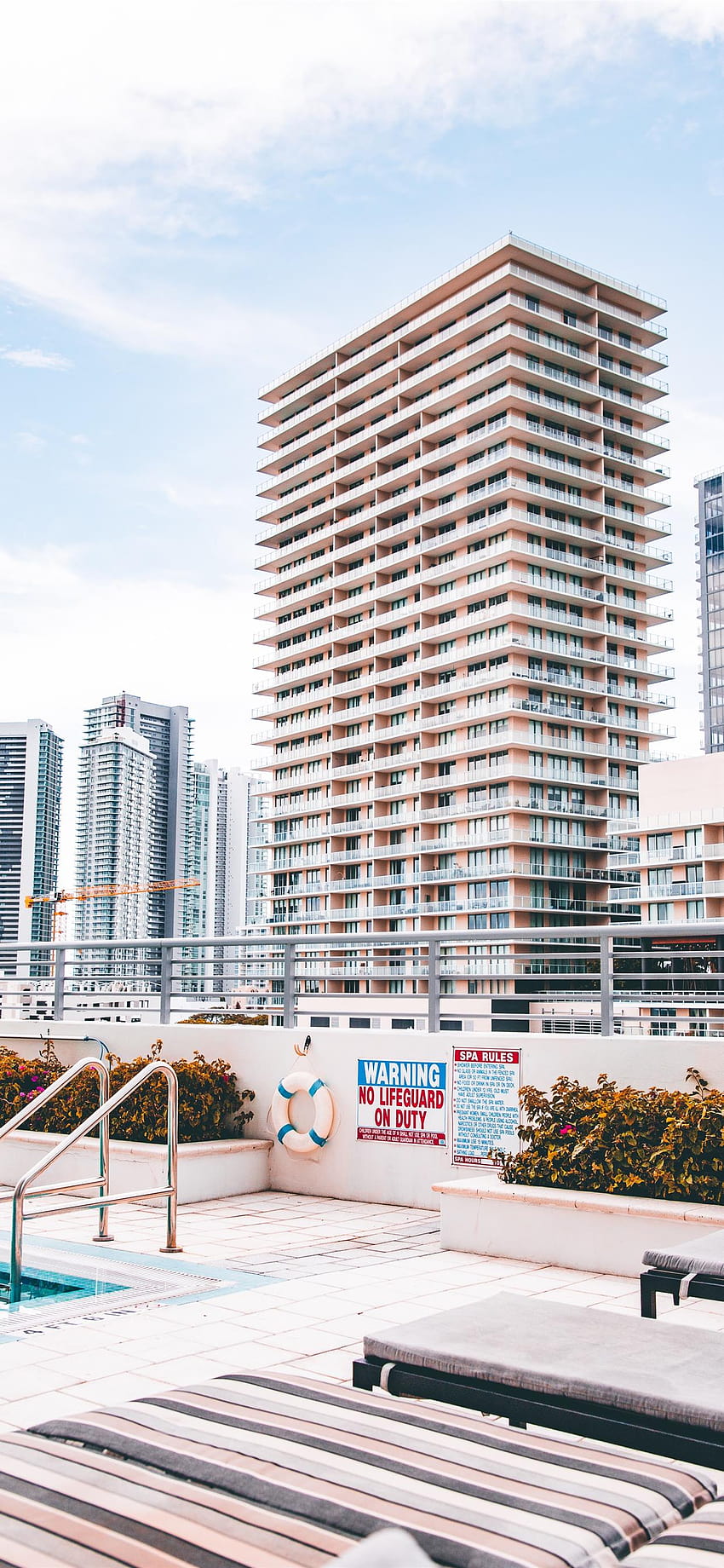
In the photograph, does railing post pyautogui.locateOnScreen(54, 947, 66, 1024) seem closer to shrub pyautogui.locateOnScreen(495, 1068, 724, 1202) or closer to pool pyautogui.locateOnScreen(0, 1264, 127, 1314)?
pool pyautogui.locateOnScreen(0, 1264, 127, 1314)

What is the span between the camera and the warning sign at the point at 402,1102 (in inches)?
395

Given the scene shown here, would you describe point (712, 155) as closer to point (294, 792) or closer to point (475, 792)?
point (475, 792)

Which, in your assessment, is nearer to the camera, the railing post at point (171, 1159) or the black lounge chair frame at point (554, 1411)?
the black lounge chair frame at point (554, 1411)

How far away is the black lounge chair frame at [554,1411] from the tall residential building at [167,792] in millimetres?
166041

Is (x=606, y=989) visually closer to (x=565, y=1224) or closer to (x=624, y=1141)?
(x=624, y=1141)

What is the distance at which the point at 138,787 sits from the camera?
162500 millimetres

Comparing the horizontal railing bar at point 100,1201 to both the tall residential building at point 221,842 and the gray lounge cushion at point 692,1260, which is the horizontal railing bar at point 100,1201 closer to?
the gray lounge cushion at point 692,1260

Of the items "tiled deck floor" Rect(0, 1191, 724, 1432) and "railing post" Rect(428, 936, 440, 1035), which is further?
"railing post" Rect(428, 936, 440, 1035)

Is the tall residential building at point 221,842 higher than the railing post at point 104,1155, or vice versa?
the tall residential building at point 221,842

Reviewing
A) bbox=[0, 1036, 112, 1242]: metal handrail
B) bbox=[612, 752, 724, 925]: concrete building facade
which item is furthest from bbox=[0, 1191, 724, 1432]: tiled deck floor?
bbox=[612, 752, 724, 925]: concrete building facade

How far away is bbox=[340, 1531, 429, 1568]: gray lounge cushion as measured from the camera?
1.43m

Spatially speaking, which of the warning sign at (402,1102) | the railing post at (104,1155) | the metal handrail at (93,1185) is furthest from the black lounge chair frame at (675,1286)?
the warning sign at (402,1102)

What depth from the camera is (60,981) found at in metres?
13.9

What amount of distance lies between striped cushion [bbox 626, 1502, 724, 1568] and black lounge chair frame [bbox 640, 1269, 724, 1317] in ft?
9.26
